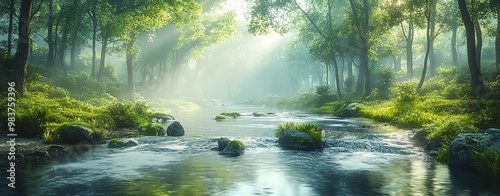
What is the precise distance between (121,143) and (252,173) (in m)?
6.54

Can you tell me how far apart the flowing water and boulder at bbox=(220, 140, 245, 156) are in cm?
32

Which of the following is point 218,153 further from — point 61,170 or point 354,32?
point 354,32

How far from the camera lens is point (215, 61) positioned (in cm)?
8994

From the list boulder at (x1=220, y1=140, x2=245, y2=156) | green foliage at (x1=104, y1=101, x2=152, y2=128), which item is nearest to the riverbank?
boulder at (x1=220, y1=140, x2=245, y2=156)

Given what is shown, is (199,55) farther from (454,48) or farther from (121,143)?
(121,143)

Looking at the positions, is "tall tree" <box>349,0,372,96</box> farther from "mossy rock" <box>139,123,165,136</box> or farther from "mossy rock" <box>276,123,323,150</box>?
"mossy rock" <box>139,123,165,136</box>

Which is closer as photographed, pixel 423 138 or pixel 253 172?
pixel 253 172

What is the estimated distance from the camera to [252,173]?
1003 centimetres

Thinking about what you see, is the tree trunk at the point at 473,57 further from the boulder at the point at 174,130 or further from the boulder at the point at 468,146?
the boulder at the point at 174,130

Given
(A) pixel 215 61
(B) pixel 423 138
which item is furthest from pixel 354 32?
(A) pixel 215 61

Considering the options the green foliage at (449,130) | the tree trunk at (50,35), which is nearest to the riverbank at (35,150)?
the green foliage at (449,130)

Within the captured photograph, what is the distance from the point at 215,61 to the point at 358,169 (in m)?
81.0

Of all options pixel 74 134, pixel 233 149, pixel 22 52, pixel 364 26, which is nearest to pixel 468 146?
pixel 233 149

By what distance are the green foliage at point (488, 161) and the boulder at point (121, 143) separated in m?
11.7
